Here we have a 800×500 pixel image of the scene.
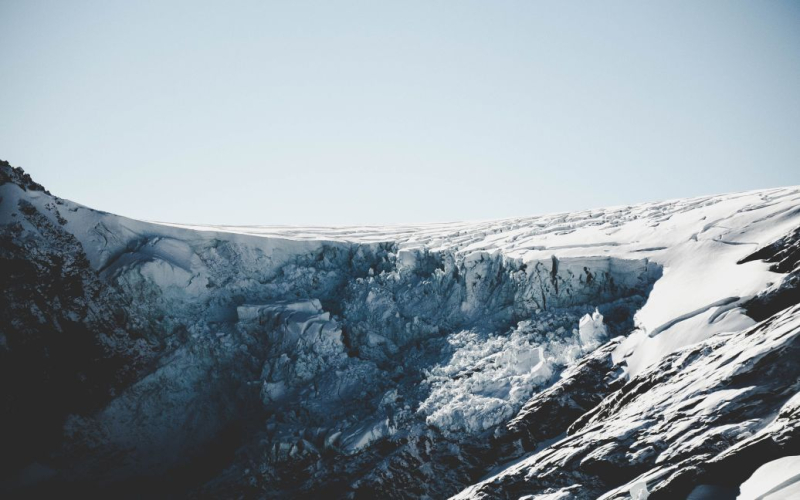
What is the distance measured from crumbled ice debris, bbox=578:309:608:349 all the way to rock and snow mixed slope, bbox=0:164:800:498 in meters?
0.07

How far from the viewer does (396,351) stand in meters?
20.0

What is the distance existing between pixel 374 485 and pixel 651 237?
13.2 meters

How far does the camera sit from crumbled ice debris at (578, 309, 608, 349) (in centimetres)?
1585

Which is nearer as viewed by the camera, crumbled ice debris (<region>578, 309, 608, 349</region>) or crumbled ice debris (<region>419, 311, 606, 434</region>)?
crumbled ice debris (<region>419, 311, 606, 434</region>)

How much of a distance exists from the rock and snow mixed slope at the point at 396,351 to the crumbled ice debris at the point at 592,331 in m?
0.07

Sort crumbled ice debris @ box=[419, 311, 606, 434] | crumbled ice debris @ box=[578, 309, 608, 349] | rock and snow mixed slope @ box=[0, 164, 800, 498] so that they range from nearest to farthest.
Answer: rock and snow mixed slope @ box=[0, 164, 800, 498]
crumbled ice debris @ box=[419, 311, 606, 434]
crumbled ice debris @ box=[578, 309, 608, 349]

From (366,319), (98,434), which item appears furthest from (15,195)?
(366,319)

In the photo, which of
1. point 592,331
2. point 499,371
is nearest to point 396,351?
point 499,371

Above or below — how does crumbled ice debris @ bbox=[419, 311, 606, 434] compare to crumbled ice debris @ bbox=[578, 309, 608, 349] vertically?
below

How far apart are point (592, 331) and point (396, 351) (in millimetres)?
7689

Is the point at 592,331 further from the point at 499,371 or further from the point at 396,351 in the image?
the point at 396,351

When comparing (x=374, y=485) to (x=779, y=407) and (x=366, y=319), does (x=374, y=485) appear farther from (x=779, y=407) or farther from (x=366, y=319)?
(x=779, y=407)

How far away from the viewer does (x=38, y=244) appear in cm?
1922

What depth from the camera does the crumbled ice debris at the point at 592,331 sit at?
52.0 ft
